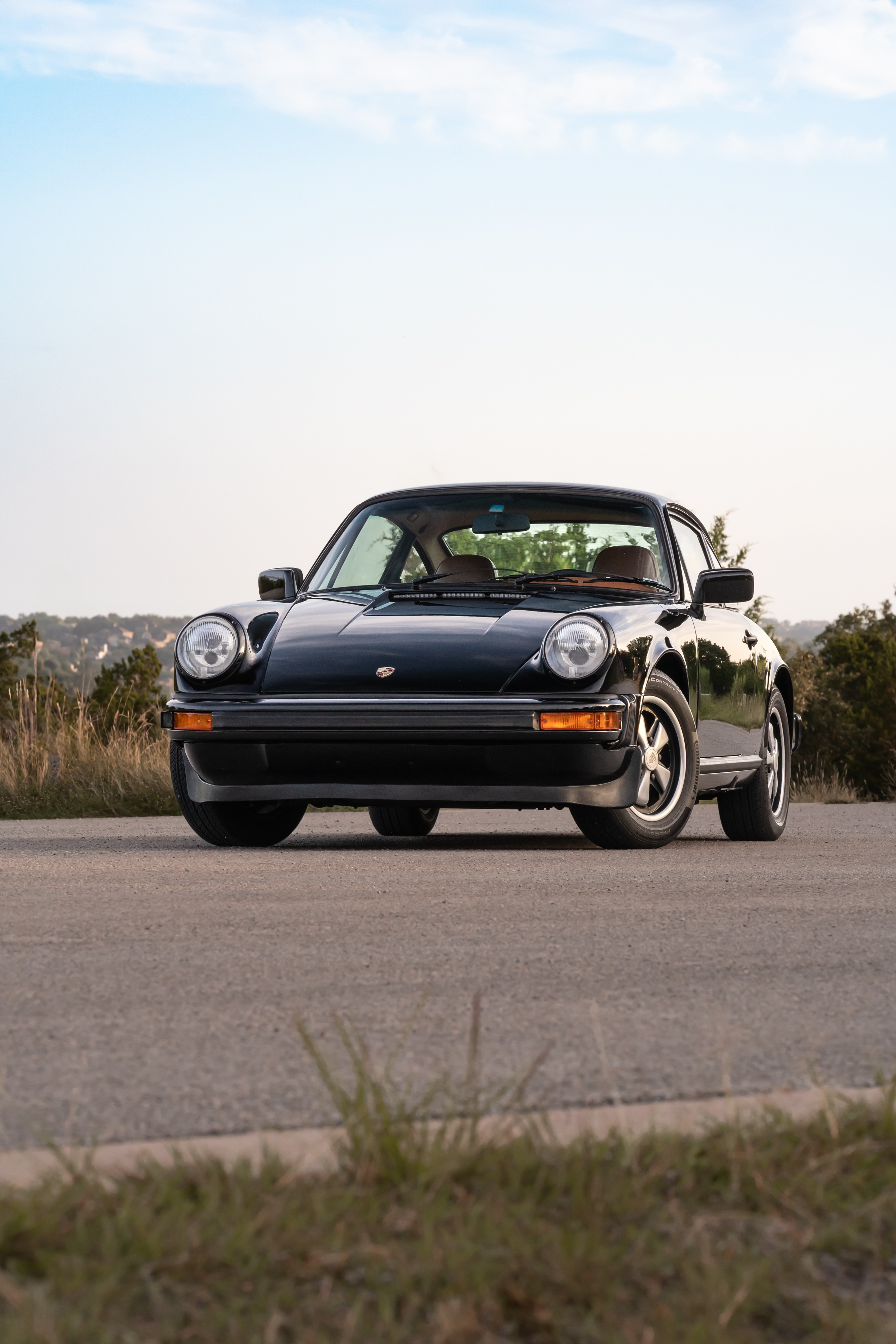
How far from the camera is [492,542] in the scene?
8.89 meters

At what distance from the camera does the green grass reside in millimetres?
1793

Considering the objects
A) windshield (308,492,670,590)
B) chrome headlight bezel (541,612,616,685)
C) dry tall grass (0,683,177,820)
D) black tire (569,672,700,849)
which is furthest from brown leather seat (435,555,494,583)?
dry tall grass (0,683,177,820)

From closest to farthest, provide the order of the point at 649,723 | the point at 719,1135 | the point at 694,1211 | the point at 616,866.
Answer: the point at 694,1211 → the point at 719,1135 → the point at 616,866 → the point at 649,723

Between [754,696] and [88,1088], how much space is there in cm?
685

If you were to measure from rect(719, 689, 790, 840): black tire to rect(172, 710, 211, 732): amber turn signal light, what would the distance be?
3142mm

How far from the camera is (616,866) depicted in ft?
22.5

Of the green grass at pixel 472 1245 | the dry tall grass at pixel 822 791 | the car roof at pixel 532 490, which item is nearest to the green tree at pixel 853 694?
the dry tall grass at pixel 822 791

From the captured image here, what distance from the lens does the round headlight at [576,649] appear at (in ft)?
23.2

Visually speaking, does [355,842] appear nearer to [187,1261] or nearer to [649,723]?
[649,723]

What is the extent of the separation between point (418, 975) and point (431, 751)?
2.96 meters

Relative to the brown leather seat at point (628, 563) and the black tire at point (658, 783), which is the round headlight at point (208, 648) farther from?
the brown leather seat at point (628, 563)

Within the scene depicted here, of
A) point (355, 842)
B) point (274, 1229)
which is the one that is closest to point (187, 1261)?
point (274, 1229)

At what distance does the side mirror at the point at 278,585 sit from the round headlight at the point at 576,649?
2.02 m

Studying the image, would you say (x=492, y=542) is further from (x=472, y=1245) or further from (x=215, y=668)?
(x=472, y=1245)
